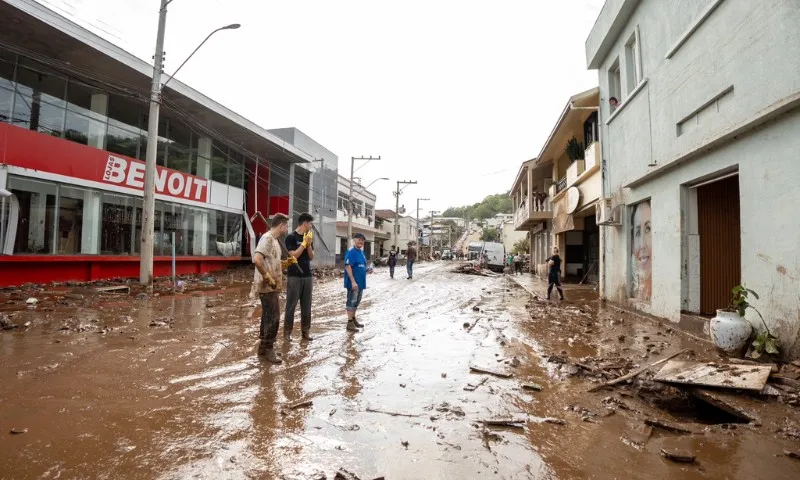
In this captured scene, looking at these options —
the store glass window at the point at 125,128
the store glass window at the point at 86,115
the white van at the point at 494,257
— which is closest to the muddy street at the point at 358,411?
the store glass window at the point at 86,115

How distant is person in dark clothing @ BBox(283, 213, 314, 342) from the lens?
594 centimetres

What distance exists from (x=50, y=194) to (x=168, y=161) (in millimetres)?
5989

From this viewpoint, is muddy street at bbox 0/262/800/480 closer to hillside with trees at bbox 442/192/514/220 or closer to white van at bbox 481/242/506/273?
white van at bbox 481/242/506/273

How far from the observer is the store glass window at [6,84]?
12.0 metres

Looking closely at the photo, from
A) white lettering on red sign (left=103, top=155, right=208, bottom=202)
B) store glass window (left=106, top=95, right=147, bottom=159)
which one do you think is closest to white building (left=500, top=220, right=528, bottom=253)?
white lettering on red sign (left=103, top=155, right=208, bottom=202)

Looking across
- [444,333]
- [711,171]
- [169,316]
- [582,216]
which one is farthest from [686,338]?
[582,216]

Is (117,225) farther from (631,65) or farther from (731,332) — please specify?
(731,332)

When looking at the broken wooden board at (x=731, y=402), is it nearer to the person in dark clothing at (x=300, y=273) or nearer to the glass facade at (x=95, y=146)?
the person in dark clothing at (x=300, y=273)

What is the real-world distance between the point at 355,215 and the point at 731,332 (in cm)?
3681

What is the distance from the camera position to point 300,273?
237 inches

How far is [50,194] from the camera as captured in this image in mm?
13117

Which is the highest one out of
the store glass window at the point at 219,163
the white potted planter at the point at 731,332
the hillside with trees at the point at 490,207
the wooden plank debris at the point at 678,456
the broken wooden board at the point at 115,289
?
the hillside with trees at the point at 490,207

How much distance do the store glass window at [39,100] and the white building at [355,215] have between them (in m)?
19.4

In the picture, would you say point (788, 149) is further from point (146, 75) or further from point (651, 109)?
point (146, 75)
